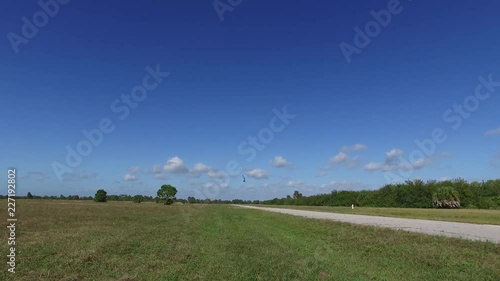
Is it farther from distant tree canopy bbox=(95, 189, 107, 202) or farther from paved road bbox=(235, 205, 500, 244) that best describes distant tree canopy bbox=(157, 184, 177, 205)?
paved road bbox=(235, 205, 500, 244)

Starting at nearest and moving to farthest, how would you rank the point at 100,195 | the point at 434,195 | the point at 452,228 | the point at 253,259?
the point at 253,259 → the point at 452,228 → the point at 434,195 → the point at 100,195

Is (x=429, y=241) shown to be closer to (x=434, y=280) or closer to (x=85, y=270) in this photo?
(x=434, y=280)

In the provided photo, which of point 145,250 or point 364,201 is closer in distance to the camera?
point 145,250

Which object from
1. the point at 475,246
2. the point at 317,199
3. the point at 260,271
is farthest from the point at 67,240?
the point at 317,199

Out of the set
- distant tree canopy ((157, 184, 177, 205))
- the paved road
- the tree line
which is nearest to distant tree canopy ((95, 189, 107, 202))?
distant tree canopy ((157, 184, 177, 205))

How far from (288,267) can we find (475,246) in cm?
869

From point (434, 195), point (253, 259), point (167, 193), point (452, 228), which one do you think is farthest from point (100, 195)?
point (253, 259)

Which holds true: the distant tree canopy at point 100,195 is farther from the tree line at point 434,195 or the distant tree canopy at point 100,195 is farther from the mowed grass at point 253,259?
the mowed grass at point 253,259

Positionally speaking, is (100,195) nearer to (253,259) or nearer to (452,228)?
(452,228)

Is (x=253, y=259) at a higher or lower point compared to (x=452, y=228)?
higher

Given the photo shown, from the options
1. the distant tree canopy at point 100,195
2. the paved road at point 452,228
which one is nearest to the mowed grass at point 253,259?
the paved road at point 452,228

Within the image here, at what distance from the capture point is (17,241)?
592 inches

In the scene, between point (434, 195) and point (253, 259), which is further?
point (434, 195)

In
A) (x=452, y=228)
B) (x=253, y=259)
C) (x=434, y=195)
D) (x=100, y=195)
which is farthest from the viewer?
(x=100, y=195)
